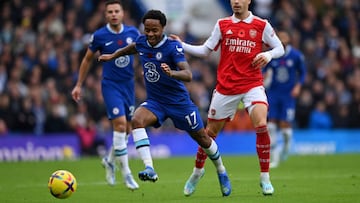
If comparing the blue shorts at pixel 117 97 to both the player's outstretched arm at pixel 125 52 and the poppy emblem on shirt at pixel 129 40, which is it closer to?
the poppy emblem on shirt at pixel 129 40

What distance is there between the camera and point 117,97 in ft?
49.5

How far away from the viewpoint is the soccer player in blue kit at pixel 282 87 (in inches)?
814

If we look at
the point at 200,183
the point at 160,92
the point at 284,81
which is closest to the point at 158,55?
the point at 160,92

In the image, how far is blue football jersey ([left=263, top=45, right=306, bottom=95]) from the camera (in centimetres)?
2066

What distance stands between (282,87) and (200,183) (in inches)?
249

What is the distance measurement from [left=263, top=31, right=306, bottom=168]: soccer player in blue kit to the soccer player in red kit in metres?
7.58

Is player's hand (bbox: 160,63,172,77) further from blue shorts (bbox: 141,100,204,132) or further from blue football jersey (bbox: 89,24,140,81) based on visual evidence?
blue football jersey (bbox: 89,24,140,81)

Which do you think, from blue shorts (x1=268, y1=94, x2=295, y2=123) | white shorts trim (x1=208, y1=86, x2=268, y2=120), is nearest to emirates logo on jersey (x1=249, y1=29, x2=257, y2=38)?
white shorts trim (x1=208, y1=86, x2=268, y2=120)

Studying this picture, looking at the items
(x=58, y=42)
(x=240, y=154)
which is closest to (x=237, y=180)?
(x=240, y=154)

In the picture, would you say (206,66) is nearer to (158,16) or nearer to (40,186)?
(40,186)

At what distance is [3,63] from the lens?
1031 inches

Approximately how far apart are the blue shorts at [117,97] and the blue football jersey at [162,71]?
2.33 metres

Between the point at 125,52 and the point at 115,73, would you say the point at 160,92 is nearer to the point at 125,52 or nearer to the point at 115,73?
the point at 125,52

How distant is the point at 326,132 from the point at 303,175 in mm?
11559
